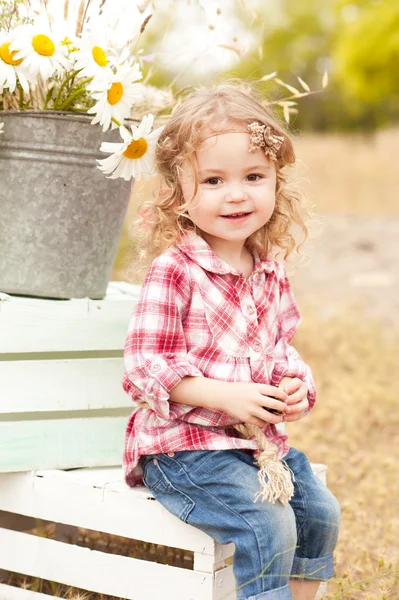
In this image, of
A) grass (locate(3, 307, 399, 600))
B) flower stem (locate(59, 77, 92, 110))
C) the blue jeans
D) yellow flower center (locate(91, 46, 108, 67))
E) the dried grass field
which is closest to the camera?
the blue jeans

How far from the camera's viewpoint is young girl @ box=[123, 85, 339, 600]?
1.75m

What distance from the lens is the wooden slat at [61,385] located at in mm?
2080

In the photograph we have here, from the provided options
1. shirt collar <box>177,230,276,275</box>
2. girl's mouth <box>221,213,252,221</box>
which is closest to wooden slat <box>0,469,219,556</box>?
shirt collar <box>177,230,276,275</box>

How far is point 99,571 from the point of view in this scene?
197 centimetres

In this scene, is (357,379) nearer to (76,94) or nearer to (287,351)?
(287,351)

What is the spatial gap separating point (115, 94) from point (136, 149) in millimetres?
130

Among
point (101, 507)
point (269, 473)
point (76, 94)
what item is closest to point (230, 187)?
point (76, 94)

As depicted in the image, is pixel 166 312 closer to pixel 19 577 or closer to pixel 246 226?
pixel 246 226

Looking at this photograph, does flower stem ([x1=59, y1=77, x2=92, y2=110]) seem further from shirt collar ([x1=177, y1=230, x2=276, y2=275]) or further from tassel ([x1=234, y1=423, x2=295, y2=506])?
tassel ([x1=234, y1=423, x2=295, y2=506])

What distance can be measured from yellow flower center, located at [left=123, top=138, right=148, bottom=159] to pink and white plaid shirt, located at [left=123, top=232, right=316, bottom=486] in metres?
0.23

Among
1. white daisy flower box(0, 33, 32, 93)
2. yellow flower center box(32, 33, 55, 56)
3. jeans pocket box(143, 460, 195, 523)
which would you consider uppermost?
yellow flower center box(32, 33, 55, 56)

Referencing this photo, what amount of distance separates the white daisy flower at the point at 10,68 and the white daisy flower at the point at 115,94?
149mm

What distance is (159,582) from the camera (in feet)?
6.17

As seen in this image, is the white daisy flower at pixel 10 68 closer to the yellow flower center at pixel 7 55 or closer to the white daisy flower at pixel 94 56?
the yellow flower center at pixel 7 55
